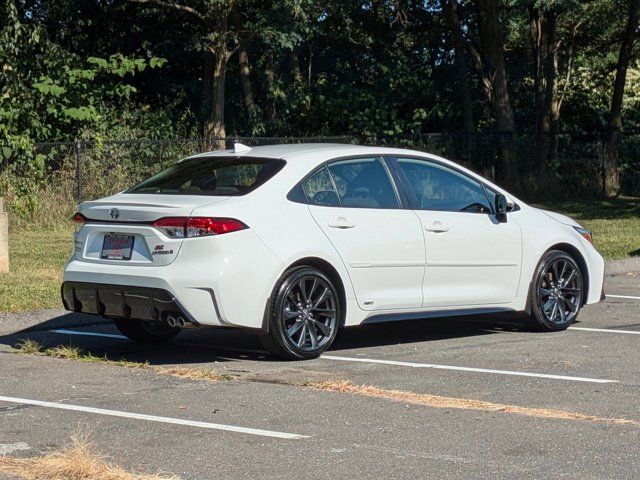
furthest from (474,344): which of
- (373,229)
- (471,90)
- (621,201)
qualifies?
(471,90)

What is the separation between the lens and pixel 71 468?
5.44 meters

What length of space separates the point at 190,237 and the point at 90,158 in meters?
13.8

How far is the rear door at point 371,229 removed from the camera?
8.98 meters

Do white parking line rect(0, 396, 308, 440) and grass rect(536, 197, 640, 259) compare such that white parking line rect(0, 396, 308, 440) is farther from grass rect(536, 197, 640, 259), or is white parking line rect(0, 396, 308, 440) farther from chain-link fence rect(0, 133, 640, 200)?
chain-link fence rect(0, 133, 640, 200)

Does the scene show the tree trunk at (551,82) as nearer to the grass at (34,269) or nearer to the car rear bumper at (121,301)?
the grass at (34,269)

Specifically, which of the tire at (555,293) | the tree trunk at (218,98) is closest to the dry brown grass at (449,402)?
the tire at (555,293)

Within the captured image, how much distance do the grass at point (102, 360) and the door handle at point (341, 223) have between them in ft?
4.58

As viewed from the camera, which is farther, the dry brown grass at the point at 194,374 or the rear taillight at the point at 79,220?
the rear taillight at the point at 79,220

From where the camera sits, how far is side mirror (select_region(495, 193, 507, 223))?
998 cm

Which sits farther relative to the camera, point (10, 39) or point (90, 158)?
point (10, 39)

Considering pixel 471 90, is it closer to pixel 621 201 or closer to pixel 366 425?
pixel 621 201

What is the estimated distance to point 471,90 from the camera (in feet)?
110

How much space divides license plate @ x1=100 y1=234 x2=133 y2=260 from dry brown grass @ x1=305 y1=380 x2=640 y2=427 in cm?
168

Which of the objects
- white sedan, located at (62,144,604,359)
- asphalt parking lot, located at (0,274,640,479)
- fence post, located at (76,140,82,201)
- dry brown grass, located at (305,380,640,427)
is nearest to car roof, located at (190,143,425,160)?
white sedan, located at (62,144,604,359)
